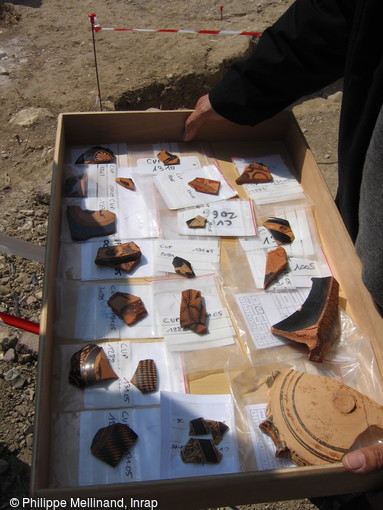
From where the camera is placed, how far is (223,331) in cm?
154

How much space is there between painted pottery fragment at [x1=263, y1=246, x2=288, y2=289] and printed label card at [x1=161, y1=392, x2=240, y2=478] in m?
0.51

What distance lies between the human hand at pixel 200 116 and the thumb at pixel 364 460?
61.3 inches

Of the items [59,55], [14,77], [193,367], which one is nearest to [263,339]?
[193,367]

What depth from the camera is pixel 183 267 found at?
1708 mm

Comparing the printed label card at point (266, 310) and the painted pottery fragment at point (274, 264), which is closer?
the printed label card at point (266, 310)

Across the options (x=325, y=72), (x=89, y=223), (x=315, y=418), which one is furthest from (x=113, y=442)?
(x=325, y=72)

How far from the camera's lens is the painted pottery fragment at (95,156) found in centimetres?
214

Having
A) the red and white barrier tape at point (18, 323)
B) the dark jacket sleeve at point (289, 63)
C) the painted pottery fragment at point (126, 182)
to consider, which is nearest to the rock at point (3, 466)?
the red and white barrier tape at point (18, 323)

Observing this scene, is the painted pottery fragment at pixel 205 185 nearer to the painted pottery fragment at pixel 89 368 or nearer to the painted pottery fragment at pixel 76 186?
the painted pottery fragment at pixel 76 186

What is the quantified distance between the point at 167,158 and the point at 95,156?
0.35 meters

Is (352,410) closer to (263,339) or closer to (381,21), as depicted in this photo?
(263,339)

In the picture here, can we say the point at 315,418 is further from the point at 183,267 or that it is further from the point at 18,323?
the point at 18,323

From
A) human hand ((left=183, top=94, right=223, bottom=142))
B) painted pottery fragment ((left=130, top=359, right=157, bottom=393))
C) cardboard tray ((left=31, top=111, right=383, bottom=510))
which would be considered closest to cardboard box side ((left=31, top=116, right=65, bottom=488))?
cardboard tray ((left=31, top=111, right=383, bottom=510))

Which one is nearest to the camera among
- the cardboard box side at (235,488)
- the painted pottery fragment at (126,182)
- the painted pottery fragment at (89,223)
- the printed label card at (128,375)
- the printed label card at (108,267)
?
the cardboard box side at (235,488)
